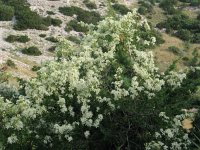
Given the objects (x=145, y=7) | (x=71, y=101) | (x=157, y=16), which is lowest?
(x=157, y=16)

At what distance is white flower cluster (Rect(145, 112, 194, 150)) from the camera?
13.3 meters

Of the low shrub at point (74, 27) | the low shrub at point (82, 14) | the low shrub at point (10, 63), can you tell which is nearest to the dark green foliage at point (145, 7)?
the low shrub at point (82, 14)

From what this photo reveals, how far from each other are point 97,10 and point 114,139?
35.2 meters

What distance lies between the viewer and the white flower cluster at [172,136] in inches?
524

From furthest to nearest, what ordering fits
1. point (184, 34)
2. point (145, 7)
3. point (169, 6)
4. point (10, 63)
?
1. point (169, 6)
2. point (145, 7)
3. point (184, 34)
4. point (10, 63)

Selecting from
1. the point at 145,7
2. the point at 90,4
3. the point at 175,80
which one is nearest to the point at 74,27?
the point at 90,4

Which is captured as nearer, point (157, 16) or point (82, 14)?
point (82, 14)

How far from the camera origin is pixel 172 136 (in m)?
13.3

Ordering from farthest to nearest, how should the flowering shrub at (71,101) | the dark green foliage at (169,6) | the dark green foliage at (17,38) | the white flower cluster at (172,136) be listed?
the dark green foliage at (169,6), the dark green foliage at (17,38), the flowering shrub at (71,101), the white flower cluster at (172,136)

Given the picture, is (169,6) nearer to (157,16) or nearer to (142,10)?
(157,16)

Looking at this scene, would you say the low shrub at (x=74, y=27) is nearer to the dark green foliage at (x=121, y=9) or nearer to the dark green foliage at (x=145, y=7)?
the dark green foliage at (x=121, y=9)

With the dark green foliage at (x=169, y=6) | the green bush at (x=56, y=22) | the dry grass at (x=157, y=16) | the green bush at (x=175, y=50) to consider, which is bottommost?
the dry grass at (x=157, y=16)

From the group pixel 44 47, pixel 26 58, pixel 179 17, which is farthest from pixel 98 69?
pixel 179 17

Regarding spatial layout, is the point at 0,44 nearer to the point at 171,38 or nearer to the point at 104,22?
the point at 171,38
